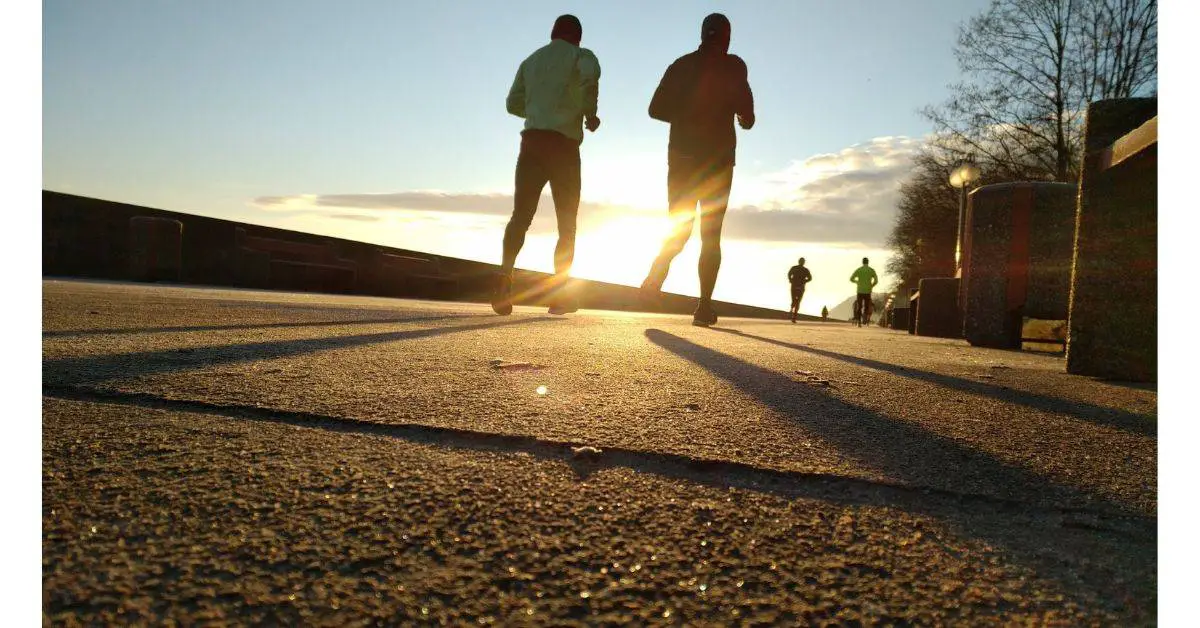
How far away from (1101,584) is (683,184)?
520 centimetres

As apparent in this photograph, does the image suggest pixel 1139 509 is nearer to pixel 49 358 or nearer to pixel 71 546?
pixel 71 546

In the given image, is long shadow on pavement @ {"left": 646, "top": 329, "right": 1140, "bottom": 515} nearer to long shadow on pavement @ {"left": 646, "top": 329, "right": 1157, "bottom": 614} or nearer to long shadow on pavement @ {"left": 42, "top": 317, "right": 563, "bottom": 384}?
long shadow on pavement @ {"left": 646, "top": 329, "right": 1157, "bottom": 614}

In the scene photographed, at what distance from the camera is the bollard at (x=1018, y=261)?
17.4ft

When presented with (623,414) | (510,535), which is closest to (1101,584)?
(510,535)

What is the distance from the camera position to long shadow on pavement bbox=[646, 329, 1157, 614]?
0.85 metres

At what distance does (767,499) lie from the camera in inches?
42.0

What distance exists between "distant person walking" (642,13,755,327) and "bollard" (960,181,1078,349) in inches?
73.4

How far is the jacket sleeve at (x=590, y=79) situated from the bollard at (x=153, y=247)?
9.08m

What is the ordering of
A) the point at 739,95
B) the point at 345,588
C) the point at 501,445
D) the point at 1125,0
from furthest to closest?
the point at 1125,0 → the point at 739,95 → the point at 501,445 → the point at 345,588

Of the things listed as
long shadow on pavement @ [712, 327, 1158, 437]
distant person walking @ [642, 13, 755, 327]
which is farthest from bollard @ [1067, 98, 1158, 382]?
distant person walking @ [642, 13, 755, 327]

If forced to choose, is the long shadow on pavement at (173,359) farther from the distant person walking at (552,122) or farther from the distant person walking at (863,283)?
the distant person walking at (863,283)

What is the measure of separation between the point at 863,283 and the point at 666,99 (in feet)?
50.0

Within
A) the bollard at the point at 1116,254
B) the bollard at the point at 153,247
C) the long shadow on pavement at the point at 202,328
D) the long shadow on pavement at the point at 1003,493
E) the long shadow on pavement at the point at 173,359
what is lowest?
the long shadow on pavement at the point at 1003,493

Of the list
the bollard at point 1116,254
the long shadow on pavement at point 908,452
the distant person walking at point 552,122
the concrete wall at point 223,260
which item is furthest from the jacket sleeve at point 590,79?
the concrete wall at point 223,260
